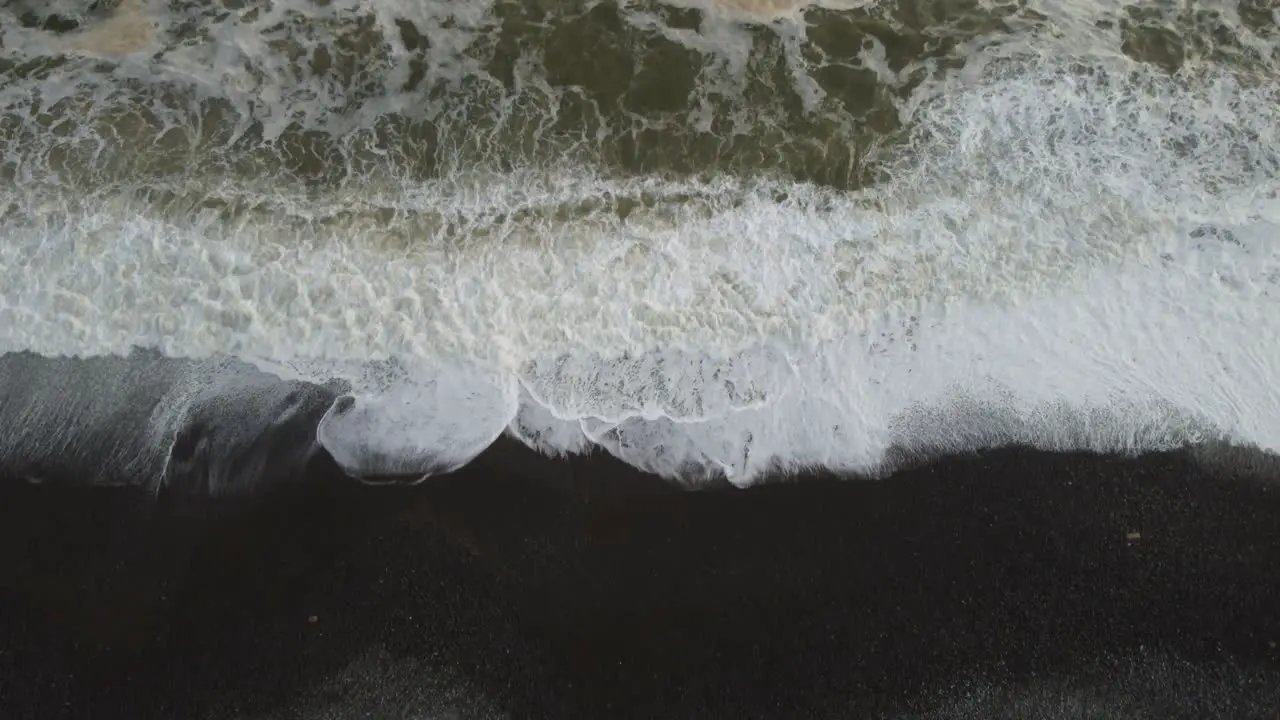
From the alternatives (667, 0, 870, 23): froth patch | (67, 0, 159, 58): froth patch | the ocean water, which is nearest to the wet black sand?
the ocean water

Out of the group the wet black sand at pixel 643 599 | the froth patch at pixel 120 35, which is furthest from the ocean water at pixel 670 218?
the wet black sand at pixel 643 599

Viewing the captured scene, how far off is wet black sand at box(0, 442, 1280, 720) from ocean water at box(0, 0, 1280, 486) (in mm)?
288

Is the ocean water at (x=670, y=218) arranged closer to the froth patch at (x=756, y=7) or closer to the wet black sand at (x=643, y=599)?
the froth patch at (x=756, y=7)

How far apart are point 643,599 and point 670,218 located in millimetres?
2231

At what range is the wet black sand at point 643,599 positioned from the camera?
3.88 meters

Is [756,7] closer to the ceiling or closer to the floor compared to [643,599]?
closer to the ceiling

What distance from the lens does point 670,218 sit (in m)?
4.38

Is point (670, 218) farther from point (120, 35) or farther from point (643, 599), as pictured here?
point (120, 35)

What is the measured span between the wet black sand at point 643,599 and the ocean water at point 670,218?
29 cm

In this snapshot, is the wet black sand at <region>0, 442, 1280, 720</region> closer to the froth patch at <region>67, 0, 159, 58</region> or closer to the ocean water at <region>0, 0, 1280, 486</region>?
the ocean water at <region>0, 0, 1280, 486</region>

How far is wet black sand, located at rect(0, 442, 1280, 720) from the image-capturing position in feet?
12.7

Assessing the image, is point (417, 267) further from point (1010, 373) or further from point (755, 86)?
point (1010, 373)

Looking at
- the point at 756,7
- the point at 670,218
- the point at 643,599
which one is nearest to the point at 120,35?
the point at 670,218

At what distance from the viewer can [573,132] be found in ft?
14.6
